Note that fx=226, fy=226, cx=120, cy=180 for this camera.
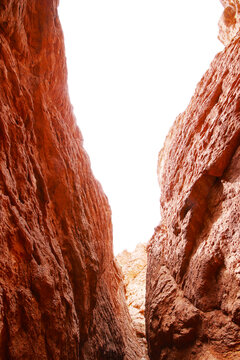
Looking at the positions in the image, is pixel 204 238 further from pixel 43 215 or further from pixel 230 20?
Result: pixel 230 20

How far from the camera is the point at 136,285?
2555cm

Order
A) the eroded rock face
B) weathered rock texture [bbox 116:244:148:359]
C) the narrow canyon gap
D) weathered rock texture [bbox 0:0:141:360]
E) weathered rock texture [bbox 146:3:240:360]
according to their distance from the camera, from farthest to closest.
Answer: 1. weathered rock texture [bbox 116:244:148:359]
2. the eroded rock face
3. weathered rock texture [bbox 146:3:240:360]
4. the narrow canyon gap
5. weathered rock texture [bbox 0:0:141:360]

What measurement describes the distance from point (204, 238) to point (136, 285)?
19.0 meters

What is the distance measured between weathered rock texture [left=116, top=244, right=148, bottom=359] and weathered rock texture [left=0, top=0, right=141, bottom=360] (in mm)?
6032

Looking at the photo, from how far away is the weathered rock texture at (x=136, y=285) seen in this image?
18.4m

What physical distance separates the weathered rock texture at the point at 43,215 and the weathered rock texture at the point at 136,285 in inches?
237

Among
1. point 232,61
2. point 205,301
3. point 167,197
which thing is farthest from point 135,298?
point 232,61

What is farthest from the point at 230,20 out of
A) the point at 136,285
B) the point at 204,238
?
the point at 136,285

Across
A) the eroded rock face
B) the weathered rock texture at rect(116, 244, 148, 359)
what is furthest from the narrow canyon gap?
the eroded rock face

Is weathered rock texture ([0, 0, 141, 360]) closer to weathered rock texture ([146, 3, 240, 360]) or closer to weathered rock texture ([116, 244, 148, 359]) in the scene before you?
weathered rock texture ([146, 3, 240, 360])

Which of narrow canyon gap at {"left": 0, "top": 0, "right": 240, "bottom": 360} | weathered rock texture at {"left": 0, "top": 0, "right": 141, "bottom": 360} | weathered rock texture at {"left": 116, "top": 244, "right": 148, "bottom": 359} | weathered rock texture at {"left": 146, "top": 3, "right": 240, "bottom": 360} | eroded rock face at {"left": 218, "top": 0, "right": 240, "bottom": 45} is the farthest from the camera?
weathered rock texture at {"left": 116, "top": 244, "right": 148, "bottom": 359}

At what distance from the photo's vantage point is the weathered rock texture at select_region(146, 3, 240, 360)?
A: 746 cm

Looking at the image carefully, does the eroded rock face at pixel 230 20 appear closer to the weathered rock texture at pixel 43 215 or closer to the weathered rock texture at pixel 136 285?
the weathered rock texture at pixel 43 215

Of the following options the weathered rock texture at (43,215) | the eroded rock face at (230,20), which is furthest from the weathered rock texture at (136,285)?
the eroded rock face at (230,20)
